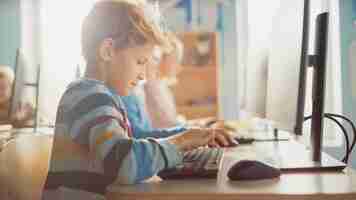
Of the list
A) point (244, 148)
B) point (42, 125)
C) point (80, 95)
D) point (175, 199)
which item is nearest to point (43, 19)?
point (42, 125)

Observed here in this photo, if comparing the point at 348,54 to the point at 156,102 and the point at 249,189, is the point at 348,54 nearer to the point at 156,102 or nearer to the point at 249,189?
the point at 156,102

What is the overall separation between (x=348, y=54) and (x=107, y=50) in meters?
1.62

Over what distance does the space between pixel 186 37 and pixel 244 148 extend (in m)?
1.40

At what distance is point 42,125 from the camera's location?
2.29 m

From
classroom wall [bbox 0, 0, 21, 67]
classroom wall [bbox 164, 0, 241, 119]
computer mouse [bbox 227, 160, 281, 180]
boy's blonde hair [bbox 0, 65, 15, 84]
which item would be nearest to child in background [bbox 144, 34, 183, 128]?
classroom wall [bbox 164, 0, 241, 119]

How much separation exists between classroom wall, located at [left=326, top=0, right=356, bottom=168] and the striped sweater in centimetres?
166

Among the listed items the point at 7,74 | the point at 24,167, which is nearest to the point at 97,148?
the point at 24,167

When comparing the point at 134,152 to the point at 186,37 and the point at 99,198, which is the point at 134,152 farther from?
the point at 186,37

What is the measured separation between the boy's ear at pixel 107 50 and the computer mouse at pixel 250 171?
16.0 inches

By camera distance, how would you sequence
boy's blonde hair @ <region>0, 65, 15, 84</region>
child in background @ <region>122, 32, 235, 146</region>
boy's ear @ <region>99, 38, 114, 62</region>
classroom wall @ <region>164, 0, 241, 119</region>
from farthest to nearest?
classroom wall @ <region>164, 0, 241, 119</region> < boy's blonde hair @ <region>0, 65, 15, 84</region> < child in background @ <region>122, 32, 235, 146</region> < boy's ear @ <region>99, 38, 114, 62</region>

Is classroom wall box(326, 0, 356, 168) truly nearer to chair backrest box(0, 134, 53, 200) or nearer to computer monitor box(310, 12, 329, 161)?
computer monitor box(310, 12, 329, 161)

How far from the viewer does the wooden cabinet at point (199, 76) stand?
282 cm

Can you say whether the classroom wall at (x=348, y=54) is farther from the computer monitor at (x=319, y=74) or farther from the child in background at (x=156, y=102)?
the computer monitor at (x=319, y=74)

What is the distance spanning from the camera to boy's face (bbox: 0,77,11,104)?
2.13m
